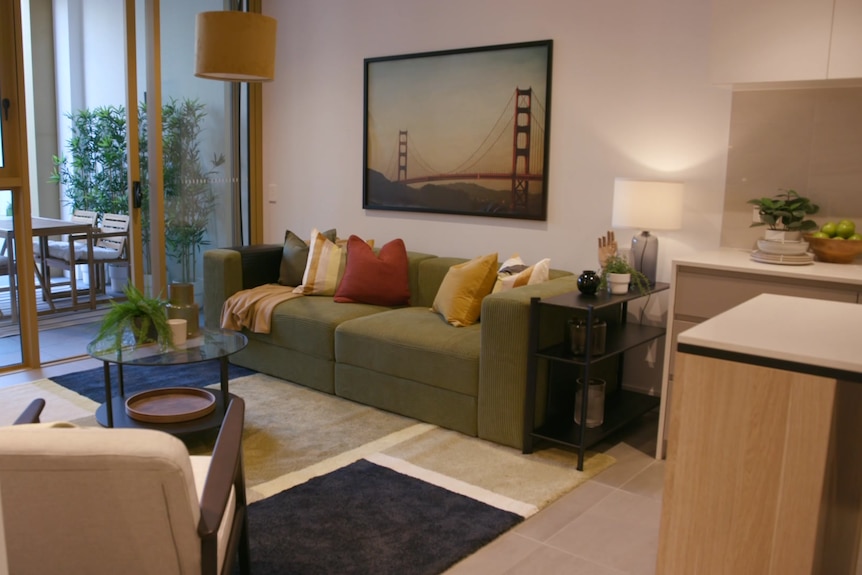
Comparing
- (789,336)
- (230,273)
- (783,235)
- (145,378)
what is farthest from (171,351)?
(783,235)

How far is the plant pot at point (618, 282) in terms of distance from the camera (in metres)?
3.72

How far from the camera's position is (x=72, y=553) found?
1695 mm

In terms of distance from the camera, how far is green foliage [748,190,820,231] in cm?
360

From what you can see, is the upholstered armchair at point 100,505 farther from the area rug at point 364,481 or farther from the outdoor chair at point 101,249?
the outdoor chair at point 101,249

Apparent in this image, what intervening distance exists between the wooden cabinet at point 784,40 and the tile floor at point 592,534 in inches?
71.2

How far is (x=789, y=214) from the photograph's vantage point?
360 cm

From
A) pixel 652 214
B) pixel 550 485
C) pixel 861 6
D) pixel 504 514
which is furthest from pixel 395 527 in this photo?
pixel 861 6

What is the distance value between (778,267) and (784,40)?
38.1 inches

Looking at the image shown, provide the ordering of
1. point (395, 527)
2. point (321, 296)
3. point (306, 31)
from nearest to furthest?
point (395, 527), point (321, 296), point (306, 31)

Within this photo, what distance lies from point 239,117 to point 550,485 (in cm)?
393

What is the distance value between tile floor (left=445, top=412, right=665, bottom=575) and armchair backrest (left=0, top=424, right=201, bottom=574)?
1.16 m

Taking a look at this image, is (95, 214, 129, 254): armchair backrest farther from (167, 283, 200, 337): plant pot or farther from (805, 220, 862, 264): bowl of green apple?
(805, 220, 862, 264): bowl of green apple

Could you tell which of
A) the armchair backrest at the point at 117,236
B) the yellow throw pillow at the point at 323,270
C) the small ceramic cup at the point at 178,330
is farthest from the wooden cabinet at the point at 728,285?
the armchair backrest at the point at 117,236

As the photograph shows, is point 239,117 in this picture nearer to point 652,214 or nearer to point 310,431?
point 310,431
